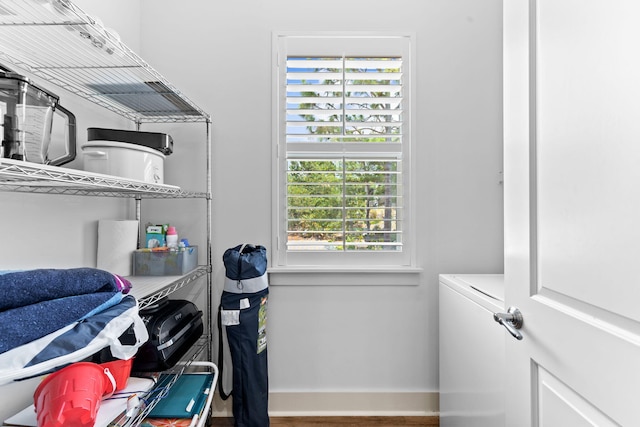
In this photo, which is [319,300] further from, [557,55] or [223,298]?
[557,55]

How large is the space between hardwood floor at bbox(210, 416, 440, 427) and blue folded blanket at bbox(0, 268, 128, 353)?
127cm

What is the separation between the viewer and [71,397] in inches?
31.4

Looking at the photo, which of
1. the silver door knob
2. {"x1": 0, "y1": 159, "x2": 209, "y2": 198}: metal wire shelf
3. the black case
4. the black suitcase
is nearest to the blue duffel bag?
the black suitcase

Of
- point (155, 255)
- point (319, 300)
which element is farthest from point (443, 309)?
point (155, 255)

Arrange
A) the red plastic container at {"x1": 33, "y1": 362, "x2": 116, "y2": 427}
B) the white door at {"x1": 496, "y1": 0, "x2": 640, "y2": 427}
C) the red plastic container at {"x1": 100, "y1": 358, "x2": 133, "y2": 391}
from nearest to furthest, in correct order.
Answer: the white door at {"x1": 496, "y1": 0, "x2": 640, "y2": 427}
the red plastic container at {"x1": 33, "y1": 362, "x2": 116, "y2": 427}
the red plastic container at {"x1": 100, "y1": 358, "x2": 133, "y2": 391}

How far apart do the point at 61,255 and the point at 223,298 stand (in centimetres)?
63

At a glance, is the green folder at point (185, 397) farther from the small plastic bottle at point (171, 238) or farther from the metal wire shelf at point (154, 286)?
the small plastic bottle at point (171, 238)

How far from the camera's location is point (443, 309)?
5.18ft

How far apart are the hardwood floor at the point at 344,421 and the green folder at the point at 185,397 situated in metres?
0.46

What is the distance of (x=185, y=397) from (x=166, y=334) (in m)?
0.27

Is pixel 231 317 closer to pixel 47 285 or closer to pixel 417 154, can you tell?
pixel 47 285

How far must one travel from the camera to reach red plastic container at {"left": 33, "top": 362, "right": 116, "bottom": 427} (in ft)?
2.54

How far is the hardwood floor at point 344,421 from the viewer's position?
164 centimetres

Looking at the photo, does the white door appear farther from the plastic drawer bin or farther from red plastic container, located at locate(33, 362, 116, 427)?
the plastic drawer bin
